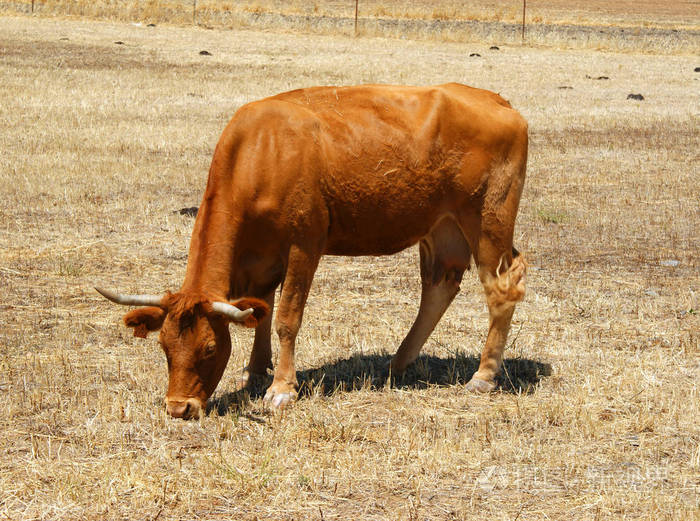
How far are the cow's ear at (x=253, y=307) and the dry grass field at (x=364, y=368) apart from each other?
2.11ft

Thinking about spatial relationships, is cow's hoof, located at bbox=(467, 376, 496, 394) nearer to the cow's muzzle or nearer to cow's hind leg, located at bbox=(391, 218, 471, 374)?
cow's hind leg, located at bbox=(391, 218, 471, 374)

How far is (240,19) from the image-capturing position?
43.1 metres

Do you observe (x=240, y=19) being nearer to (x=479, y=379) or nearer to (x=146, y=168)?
(x=146, y=168)

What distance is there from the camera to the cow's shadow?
23.0 feet

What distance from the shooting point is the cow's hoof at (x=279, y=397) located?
6648 mm

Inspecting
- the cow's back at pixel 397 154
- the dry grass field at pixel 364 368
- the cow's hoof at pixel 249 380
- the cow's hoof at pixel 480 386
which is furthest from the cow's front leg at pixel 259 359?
the cow's hoof at pixel 480 386

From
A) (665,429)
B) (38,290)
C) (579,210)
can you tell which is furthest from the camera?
(579,210)

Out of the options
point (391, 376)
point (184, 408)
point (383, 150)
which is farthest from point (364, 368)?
point (184, 408)

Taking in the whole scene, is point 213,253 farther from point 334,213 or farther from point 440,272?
point 440,272

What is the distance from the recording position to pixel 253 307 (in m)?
6.27

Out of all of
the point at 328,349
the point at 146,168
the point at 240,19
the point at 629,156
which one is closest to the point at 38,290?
the point at 328,349

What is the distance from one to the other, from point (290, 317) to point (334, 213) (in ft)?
2.48

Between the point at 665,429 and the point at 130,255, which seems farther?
the point at 130,255

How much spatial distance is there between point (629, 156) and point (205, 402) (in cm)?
1136
